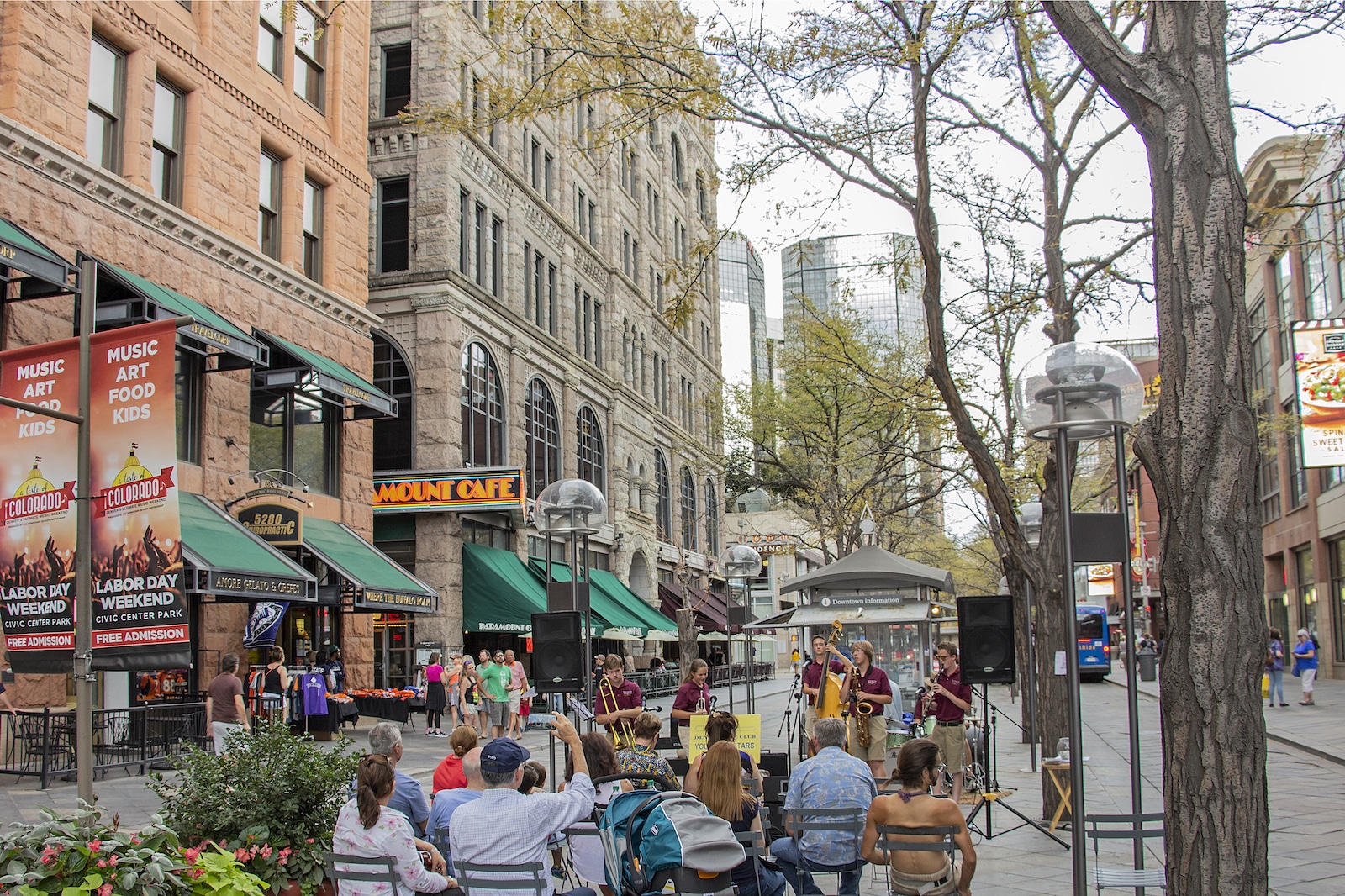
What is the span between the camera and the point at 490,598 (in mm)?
29312

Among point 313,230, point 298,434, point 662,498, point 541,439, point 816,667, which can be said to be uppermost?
point 313,230

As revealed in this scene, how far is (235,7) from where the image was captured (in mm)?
20984

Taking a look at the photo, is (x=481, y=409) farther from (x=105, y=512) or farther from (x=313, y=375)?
(x=105, y=512)

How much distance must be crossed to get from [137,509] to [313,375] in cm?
1332

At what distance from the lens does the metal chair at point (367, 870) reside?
19.3 ft

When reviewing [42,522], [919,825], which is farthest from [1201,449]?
[42,522]

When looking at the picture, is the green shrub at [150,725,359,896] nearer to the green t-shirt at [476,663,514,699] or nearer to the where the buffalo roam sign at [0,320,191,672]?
the where the buffalo roam sign at [0,320,191,672]

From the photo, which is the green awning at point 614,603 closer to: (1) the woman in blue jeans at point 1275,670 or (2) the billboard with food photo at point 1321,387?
(1) the woman in blue jeans at point 1275,670

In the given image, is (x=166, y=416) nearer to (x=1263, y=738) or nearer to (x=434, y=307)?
(x=1263, y=738)

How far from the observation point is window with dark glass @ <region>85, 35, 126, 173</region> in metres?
17.6

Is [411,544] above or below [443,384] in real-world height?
below

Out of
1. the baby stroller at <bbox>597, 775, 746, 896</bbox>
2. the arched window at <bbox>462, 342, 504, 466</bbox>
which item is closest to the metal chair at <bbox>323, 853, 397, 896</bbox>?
the baby stroller at <bbox>597, 775, 746, 896</bbox>

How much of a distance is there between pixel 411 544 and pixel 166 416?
2209cm

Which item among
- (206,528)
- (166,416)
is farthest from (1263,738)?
(206,528)
